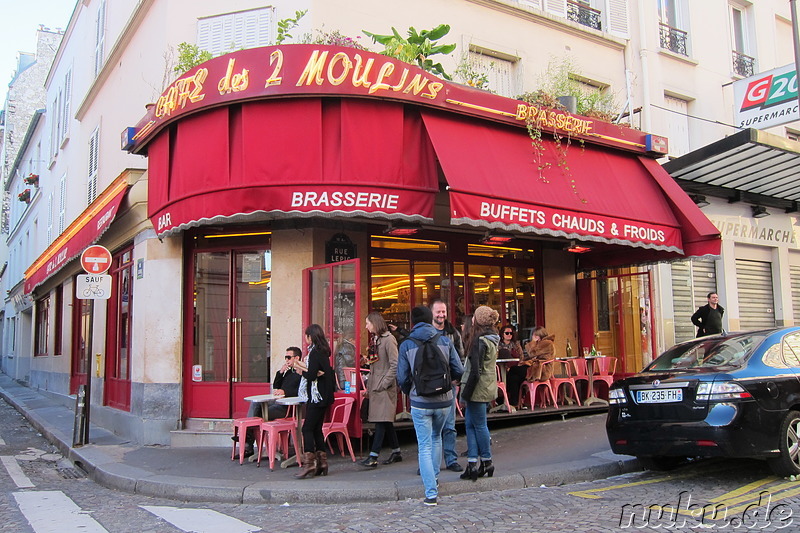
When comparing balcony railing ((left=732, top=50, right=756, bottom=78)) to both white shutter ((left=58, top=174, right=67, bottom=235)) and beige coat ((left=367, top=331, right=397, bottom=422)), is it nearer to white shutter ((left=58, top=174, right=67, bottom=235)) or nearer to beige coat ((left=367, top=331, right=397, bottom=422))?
beige coat ((left=367, top=331, right=397, bottom=422))

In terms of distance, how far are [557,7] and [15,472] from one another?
12303 mm

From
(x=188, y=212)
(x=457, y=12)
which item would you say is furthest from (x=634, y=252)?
(x=188, y=212)

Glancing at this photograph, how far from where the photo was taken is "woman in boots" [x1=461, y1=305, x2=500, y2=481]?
21.1ft

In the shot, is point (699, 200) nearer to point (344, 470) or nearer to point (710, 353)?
point (710, 353)

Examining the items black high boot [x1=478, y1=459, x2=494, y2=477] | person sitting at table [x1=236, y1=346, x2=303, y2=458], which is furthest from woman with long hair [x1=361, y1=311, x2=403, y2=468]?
black high boot [x1=478, y1=459, x2=494, y2=477]

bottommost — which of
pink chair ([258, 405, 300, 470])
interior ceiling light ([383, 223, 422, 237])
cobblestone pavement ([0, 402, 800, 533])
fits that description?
cobblestone pavement ([0, 402, 800, 533])

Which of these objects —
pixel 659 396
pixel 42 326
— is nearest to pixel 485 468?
pixel 659 396

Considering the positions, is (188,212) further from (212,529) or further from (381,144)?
(212,529)

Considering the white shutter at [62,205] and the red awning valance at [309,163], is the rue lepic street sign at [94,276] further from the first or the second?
the white shutter at [62,205]

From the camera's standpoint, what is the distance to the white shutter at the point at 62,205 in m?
18.3

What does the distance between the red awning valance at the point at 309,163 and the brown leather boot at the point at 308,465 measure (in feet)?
9.15

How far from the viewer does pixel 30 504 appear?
666 centimetres

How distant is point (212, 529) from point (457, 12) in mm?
9358

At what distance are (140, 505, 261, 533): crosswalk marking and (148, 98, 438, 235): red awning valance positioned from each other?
133 inches
